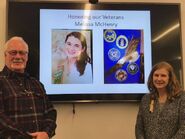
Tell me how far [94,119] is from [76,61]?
1.84 ft

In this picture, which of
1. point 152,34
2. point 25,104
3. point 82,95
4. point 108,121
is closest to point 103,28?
point 152,34

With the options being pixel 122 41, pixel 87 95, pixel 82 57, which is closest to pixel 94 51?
pixel 82 57

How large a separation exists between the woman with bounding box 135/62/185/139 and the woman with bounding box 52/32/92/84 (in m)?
0.66

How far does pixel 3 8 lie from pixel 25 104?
47.3 inches

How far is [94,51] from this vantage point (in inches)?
116

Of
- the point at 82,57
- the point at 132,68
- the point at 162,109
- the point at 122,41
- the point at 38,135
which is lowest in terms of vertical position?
the point at 38,135

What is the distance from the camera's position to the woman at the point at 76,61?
9.53 feet

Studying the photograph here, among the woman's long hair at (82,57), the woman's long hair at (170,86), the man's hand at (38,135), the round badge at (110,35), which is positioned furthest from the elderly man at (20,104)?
the round badge at (110,35)

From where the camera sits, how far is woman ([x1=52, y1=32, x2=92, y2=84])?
2.90 metres

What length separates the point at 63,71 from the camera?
9.52 feet

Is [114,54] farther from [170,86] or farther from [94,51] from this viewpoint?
[170,86]

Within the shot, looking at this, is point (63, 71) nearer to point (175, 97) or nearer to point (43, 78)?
point (43, 78)

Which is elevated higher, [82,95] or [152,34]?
[152,34]

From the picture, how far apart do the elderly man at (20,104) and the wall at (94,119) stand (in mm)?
638
